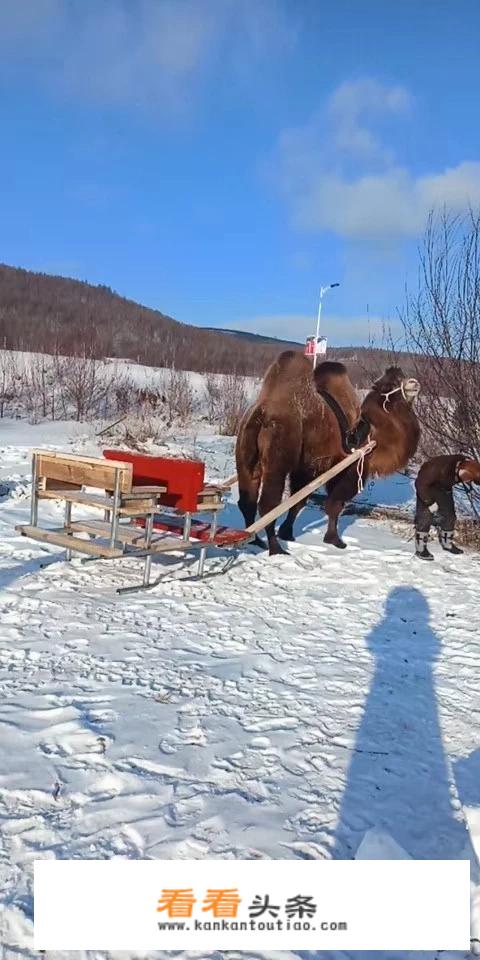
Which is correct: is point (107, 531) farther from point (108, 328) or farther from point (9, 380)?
point (108, 328)

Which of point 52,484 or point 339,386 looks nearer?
point 52,484

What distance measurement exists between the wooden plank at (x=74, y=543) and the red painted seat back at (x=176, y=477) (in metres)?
0.93

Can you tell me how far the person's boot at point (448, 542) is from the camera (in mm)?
9453

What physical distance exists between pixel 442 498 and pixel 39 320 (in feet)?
234

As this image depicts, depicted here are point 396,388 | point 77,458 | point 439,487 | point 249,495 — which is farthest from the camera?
point 396,388

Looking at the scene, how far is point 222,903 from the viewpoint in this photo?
2.19 m

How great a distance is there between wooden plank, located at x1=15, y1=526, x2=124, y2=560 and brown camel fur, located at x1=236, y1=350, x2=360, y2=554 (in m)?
2.45

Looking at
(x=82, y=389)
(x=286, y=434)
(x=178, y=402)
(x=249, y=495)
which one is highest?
(x=82, y=389)

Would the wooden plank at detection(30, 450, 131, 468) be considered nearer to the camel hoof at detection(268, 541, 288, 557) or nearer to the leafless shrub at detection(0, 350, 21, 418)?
the camel hoof at detection(268, 541, 288, 557)

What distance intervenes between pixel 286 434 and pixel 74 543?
293 cm

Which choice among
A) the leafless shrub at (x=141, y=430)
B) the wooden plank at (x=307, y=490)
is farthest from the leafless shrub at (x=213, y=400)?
the wooden plank at (x=307, y=490)

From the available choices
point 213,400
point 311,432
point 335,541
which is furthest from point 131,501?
point 213,400

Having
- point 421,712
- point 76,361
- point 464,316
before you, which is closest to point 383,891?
point 421,712

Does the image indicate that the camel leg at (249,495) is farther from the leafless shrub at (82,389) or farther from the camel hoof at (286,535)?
the leafless shrub at (82,389)
